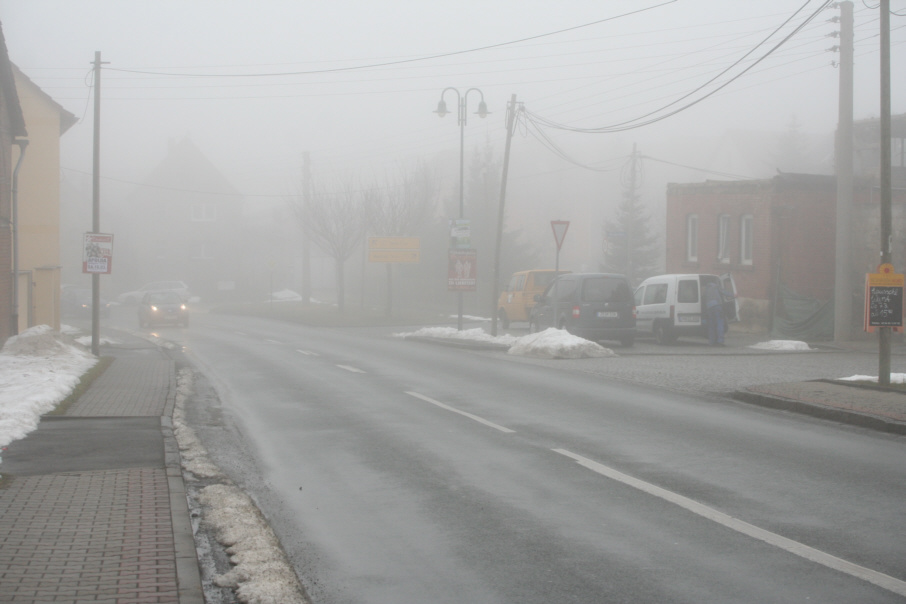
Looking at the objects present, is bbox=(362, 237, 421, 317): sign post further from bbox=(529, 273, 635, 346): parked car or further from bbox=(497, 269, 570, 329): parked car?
bbox=(529, 273, 635, 346): parked car

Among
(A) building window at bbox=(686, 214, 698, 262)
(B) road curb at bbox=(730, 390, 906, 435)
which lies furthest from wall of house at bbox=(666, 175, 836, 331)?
(B) road curb at bbox=(730, 390, 906, 435)

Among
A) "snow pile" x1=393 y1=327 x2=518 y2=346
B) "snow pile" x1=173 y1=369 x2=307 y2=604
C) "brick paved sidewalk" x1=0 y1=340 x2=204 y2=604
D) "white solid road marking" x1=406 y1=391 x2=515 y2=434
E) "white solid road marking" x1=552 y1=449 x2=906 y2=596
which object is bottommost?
"snow pile" x1=173 y1=369 x2=307 y2=604

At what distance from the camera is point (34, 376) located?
44.2 feet

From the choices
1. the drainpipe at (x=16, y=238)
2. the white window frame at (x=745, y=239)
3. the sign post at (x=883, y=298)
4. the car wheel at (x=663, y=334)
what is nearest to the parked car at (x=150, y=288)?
the drainpipe at (x=16, y=238)

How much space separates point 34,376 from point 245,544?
9.54 meters

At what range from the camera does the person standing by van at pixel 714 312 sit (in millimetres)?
23531

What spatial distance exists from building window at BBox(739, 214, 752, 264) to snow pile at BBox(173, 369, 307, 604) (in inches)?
979

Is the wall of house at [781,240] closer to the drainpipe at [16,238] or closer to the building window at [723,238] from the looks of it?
the building window at [723,238]

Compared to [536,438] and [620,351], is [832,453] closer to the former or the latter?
[536,438]

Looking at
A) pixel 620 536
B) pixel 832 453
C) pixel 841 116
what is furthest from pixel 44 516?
pixel 841 116

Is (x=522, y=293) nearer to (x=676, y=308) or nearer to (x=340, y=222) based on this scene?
(x=676, y=308)

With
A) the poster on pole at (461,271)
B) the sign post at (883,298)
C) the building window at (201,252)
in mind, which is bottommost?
the sign post at (883,298)

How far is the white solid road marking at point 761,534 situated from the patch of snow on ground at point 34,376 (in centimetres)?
585

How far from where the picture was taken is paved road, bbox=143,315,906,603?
4.71m
